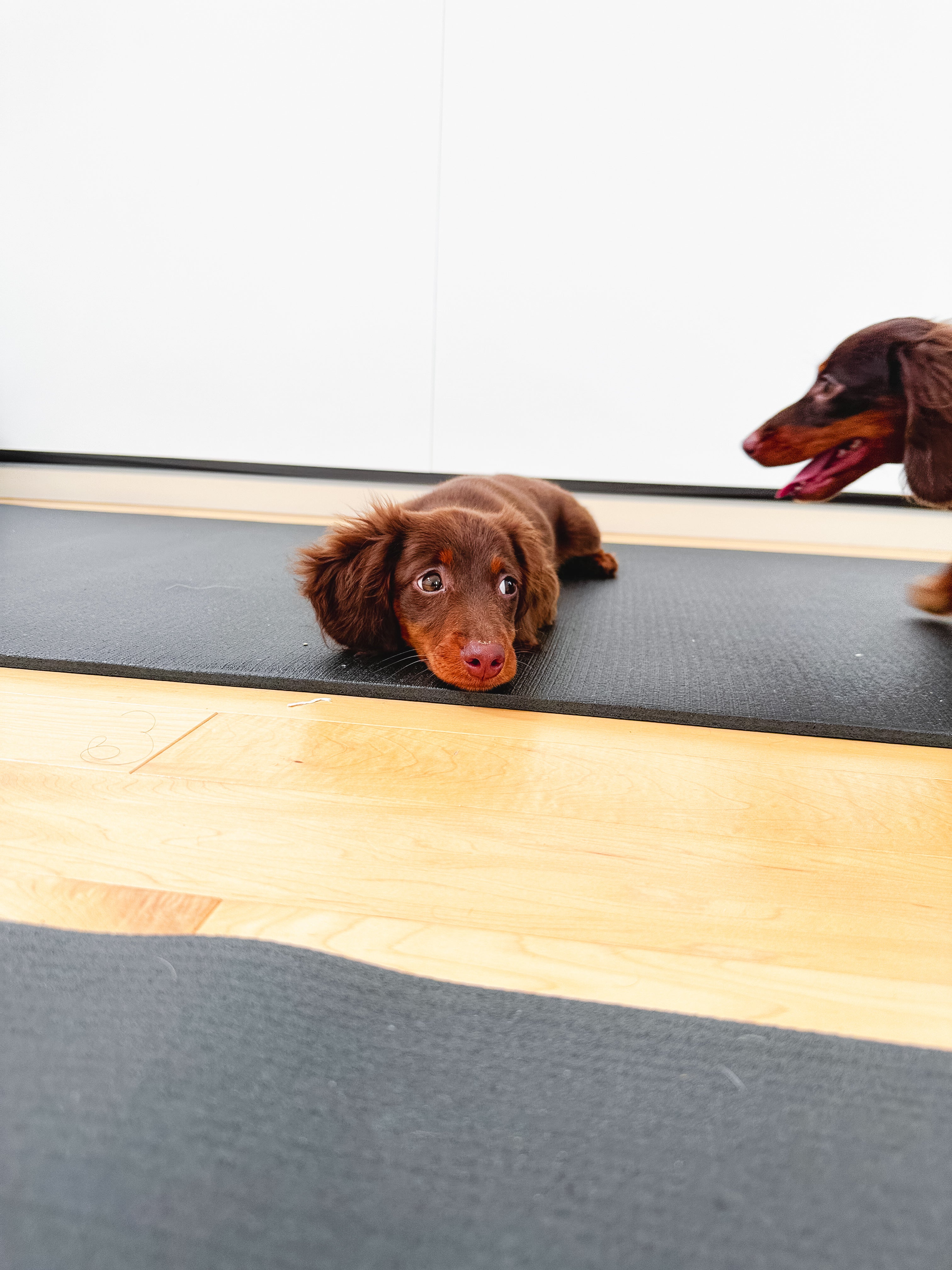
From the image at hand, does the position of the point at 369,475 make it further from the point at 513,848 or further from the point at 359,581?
the point at 513,848

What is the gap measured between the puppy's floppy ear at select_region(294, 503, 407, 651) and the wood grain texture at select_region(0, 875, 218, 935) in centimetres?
84

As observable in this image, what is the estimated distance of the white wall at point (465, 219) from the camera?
3.38 m

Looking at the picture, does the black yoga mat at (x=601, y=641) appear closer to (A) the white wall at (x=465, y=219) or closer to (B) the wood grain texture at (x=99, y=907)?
A: (B) the wood grain texture at (x=99, y=907)

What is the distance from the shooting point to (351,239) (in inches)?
145

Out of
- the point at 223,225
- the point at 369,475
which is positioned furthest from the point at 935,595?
the point at 223,225

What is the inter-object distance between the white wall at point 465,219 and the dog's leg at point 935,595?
146 cm

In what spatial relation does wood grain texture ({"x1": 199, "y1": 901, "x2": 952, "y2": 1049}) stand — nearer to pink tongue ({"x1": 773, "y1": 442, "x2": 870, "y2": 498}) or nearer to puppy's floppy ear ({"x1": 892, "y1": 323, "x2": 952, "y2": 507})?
puppy's floppy ear ({"x1": 892, "y1": 323, "x2": 952, "y2": 507})

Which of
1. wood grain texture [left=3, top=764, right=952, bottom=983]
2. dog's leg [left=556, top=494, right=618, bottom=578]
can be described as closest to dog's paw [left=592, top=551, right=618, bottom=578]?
dog's leg [left=556, top=494, right=618, bottom=578]

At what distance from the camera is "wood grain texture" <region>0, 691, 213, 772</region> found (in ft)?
4.11

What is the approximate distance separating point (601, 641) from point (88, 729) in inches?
40.4

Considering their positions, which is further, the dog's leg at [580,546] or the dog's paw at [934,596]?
the dog's leg at [580,546]

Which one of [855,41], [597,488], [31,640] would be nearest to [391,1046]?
[31,640]

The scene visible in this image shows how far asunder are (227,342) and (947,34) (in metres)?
2.96

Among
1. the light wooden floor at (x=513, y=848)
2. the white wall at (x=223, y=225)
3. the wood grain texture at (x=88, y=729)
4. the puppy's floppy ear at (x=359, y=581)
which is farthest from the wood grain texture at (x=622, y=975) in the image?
the white wall at (x=223, y=225)
